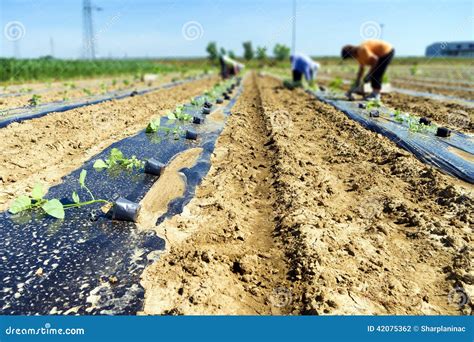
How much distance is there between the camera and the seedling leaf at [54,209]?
2911mm

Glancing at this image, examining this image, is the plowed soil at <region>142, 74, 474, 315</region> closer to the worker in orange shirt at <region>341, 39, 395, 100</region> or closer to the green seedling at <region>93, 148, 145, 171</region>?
the green seedling at <region>93, 148, 145, 171</region>

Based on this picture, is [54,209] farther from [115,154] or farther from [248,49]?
[248,49]

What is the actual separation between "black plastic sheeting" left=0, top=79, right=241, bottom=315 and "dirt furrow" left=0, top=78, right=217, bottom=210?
1.61 ft

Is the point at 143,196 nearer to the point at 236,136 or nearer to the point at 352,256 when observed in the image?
the point at 352,256

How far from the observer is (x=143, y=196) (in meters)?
3.63

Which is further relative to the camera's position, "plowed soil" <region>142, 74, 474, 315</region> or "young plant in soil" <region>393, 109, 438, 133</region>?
"young plant in soil" <region>393, 109, 438, 133</region>

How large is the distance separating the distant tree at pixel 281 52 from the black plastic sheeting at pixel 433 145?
60890mm

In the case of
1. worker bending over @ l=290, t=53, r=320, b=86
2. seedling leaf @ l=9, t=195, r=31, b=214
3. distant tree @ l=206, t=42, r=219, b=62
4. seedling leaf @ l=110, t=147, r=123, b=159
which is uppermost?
distant tree @ l=206, t=42, r=219, b=62

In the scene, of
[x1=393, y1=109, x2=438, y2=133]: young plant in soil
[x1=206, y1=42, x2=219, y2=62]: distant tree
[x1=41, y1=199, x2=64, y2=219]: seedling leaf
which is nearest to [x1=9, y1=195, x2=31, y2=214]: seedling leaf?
[x1=41, y1=199, x2=64, y2=219]: seedling leaf

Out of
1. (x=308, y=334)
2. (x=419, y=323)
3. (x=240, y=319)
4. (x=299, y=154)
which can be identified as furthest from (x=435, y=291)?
(x=299, y=154)

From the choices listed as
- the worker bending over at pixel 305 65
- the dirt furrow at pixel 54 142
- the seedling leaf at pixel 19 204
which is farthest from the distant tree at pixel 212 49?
the seedling leaf at pixel 19 204

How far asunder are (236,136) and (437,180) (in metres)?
3.17

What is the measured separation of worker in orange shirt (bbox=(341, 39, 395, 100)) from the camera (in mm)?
10180

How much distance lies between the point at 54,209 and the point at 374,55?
32.3 feet
